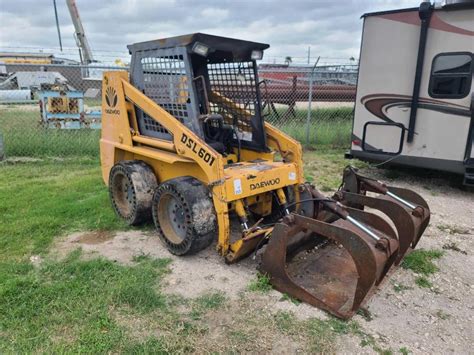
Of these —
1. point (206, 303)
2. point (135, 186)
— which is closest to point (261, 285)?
point (206, 303)

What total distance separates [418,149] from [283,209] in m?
3.58

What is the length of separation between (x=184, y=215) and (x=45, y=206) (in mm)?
2509

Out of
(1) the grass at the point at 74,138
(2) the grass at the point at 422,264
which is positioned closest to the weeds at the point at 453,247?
(2) the grass at the point at 422,264

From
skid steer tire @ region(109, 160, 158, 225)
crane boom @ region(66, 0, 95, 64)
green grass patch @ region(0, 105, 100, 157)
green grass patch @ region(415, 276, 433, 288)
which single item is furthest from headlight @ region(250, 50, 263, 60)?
crane boom @ region(66, 0, 95, 64)

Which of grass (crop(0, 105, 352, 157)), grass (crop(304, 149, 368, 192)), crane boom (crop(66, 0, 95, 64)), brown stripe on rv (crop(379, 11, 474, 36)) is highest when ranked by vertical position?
crane boom (crop(66, 0, 95, 64))

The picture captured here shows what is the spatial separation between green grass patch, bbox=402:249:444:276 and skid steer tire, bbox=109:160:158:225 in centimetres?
278

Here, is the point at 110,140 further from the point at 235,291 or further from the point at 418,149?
the point at 418,149

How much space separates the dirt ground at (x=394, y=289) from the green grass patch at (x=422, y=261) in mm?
70

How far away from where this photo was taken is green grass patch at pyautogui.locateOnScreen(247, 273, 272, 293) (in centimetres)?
325

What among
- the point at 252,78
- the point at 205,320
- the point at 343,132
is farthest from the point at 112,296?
the point at 343,132

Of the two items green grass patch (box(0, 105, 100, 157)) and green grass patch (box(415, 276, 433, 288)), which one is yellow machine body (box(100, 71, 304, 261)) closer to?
green grass patch (box(415, 276, 433, 288))

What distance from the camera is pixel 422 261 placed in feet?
12.4

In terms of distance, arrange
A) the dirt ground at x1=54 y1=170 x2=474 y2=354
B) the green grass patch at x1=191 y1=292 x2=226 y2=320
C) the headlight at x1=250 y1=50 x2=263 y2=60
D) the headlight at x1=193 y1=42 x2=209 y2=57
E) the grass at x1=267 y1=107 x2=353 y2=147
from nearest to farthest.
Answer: the dirt ground at x1=54 y1=170 x2=474 y2=354, the green grass patch at x1=191 y1=292 x2=226 y2=320, the headlight at x1=193 y1=42 x2=209 y2=57, the headlight at x1=250 y1=50 x2=263 y2=60, the grass at x1=267 y1=107 x2=353 y2=147

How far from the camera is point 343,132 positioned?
405 inches
